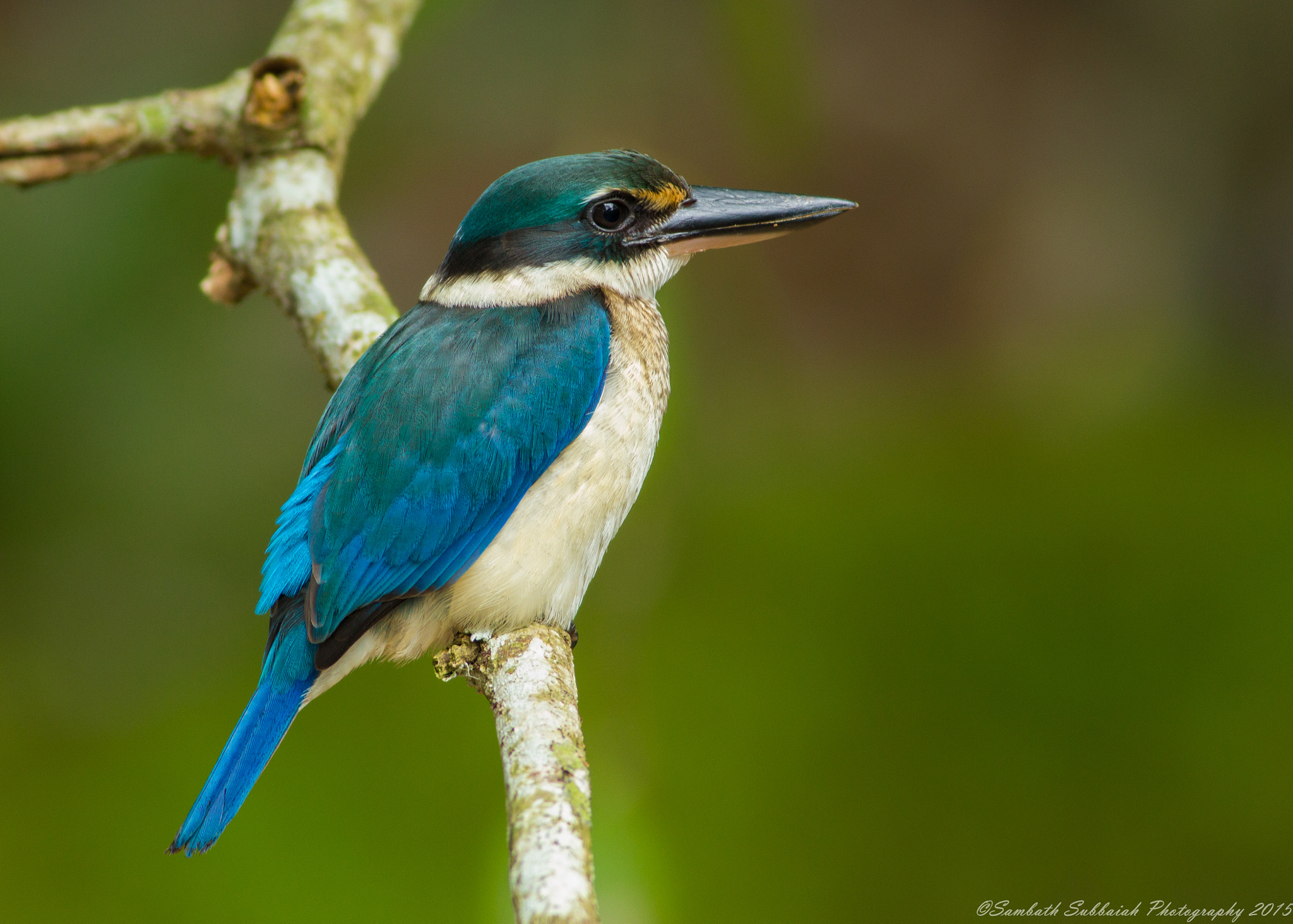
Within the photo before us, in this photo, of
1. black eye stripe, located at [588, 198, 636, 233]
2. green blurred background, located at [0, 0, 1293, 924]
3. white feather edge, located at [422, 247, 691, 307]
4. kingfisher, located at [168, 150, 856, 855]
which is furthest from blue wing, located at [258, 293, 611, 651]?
green blurred background, located at [0, 0, 1293, 924]

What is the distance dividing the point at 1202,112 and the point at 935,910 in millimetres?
3345

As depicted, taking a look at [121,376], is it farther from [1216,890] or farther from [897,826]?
[1216,890]

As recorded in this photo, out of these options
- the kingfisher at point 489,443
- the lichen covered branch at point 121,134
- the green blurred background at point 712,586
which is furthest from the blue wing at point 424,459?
the lichen covered branch at point 121,134

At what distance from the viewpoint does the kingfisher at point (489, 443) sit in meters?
2.13

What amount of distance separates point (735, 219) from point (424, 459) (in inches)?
33.2

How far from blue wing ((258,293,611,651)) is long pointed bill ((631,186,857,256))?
361mm

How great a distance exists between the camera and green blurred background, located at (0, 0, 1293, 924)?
2312 millimetres

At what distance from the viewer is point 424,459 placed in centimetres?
220

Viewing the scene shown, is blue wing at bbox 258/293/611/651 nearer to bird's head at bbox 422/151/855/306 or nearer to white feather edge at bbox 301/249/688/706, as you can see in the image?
white feather edge at bbox 301/249/688/706

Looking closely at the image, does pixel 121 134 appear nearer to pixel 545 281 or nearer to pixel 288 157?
pixel 288 157

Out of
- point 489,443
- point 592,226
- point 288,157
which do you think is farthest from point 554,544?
point 288,157

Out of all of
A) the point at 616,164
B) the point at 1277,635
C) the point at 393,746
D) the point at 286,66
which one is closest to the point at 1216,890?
the point at 1277,635

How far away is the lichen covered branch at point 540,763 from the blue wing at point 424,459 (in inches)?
7.5

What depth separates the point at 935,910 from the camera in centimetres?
230
